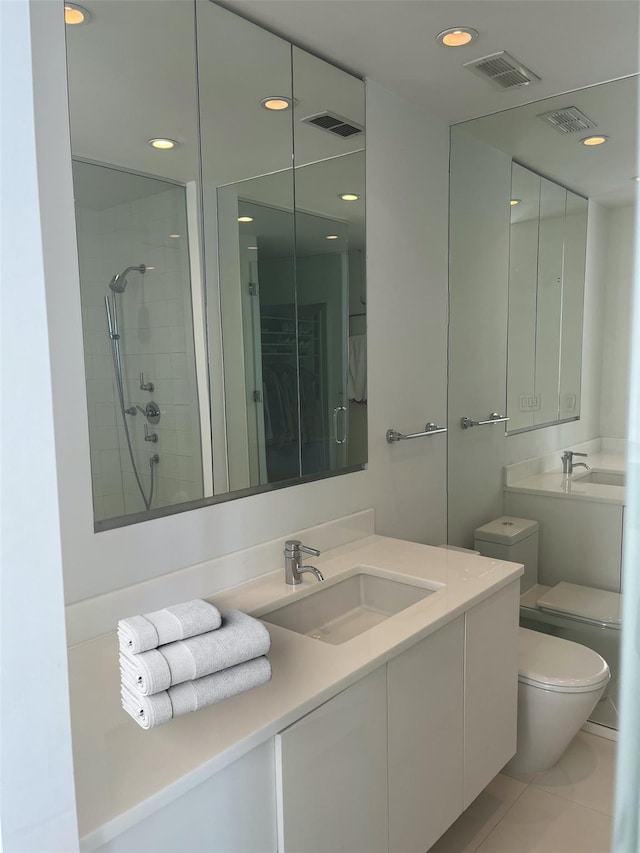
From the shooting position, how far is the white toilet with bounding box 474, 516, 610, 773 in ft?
7.07

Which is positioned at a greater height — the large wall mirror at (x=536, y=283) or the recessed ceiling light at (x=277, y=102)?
the recessed ceiling light at (x=277, y=102)

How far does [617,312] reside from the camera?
232cm

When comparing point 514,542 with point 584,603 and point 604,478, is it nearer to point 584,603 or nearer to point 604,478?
point 584,603

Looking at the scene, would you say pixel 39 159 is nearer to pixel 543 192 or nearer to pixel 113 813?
pixel 113 813

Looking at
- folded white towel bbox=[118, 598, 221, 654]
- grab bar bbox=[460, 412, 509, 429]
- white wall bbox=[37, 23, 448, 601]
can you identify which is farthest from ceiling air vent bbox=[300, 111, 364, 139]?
folded white towel bbox=[118, 598, 221, 654]

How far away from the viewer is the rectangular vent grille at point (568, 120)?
2.48 meters

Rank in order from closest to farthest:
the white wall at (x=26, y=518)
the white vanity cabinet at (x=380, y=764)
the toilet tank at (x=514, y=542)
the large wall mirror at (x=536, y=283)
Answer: the white wall at (x=26, y=518)
the white vanity cabinet at (x=380, y=764)
the large wall mirror at (x=536, y=283)
the toilet tank at (x=514, y=542)

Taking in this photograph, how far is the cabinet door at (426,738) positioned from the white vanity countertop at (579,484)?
1.05 m

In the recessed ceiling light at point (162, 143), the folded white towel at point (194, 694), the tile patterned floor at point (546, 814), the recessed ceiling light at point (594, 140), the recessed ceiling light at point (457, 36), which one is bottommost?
the tile patterned floor at point (546, 814)

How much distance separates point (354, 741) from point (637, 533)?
1.04 meters

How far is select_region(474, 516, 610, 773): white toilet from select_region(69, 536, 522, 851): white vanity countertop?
552 mm

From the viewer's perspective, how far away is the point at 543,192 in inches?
105

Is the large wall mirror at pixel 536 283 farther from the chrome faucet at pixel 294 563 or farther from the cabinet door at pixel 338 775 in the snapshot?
the cabinet door at pixel 338 775

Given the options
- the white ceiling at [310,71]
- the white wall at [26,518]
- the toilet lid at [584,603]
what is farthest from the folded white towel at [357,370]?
the white wall at [26,518]
